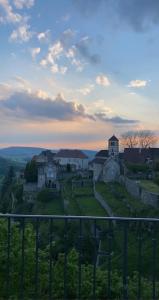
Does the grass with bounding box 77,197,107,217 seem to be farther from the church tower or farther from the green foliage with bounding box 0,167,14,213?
the church tower

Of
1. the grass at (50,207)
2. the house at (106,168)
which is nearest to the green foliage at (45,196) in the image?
the grass at (50,207)

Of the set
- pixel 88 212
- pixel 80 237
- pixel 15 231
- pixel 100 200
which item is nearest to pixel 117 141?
pixel 100 200

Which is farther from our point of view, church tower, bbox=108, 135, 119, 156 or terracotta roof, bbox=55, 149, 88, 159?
terracotta roof, bbox=55, 149, 88, 159

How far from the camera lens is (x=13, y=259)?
983 cm

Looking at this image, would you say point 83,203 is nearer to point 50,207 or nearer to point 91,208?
point 91,208

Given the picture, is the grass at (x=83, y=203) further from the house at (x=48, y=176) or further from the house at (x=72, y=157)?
the house at (x=72, y=157)

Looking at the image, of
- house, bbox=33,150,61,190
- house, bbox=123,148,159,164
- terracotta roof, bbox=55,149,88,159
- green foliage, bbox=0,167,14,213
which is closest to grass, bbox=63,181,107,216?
house, bbox=33,150,61,190

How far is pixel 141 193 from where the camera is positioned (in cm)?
4297

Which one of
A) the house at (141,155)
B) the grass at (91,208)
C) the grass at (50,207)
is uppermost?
the house at (141,155)

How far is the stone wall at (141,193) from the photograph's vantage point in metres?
37.9

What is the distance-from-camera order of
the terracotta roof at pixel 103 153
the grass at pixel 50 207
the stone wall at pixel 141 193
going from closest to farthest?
1. the stone wall at pixel 141 193
2. the grass at pixel 50 207
3. the terracotta roof at pixel 103 153

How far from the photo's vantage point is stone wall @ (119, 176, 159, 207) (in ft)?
124

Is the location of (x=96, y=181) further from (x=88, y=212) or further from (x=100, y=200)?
(x=88, y=212)

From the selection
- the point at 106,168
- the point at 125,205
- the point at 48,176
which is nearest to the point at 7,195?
the point at 48,176
